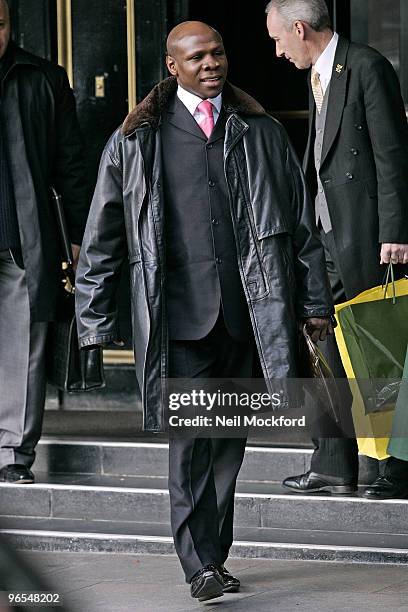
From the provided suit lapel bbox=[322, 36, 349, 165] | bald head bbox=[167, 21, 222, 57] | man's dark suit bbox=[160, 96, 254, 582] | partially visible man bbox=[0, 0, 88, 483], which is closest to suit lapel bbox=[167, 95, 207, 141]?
man's dark suit bbox=[160, 96, 254, 582]

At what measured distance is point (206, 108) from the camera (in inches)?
219

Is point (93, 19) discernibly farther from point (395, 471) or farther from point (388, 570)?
point (388, 570)

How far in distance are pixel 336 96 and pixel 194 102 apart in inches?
45.1

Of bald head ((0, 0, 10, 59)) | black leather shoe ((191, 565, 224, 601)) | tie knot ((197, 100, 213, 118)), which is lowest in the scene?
black leather shoe ((191, 565, 224, 601))

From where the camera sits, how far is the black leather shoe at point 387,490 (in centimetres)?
645

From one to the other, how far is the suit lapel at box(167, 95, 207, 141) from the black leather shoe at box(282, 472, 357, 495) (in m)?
1.88

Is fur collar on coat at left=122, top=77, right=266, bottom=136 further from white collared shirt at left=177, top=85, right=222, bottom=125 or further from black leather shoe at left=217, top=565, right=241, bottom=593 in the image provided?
black leather shoe at left=217, top=565, right=241, bottom=593

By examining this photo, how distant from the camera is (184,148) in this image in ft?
18.2

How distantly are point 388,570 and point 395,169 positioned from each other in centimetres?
173

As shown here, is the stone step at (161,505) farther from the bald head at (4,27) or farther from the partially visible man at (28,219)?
the bald head at (4,27)

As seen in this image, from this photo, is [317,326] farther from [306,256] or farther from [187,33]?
[187,33]

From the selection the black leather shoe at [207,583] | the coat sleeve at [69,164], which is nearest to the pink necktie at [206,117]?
the black leather shoe at [207,583]

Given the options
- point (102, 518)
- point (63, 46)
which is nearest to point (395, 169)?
point (102, 518)

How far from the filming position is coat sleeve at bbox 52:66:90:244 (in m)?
7.20
